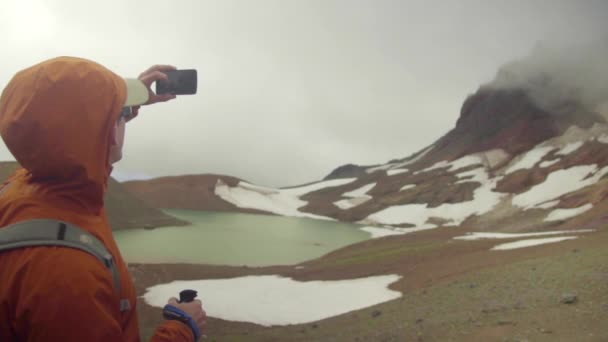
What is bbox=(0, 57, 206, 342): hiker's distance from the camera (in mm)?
2209

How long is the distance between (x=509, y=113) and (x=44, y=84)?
447 feet

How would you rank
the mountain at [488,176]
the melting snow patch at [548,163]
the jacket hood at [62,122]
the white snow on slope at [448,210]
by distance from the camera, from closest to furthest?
Result: the jacket hood at [62,122] < the mountain at [488,176] < the white snow on slope at [448,210] < the melting snow patch at [548,163]

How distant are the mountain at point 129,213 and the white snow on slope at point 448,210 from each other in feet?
135

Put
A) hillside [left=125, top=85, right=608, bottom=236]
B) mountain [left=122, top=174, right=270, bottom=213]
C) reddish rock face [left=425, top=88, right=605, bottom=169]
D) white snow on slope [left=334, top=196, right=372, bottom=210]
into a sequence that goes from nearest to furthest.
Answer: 1. hillside [left=125, top=85, right=608, bottom=236]
2. reddish rock face [left=425, top=88, right=605, bottom=169]
3. white snow on slope [left=334, top=196, right=372, bottom=210]
4. mountain [left=122, top=174, right=270, bottom=213]

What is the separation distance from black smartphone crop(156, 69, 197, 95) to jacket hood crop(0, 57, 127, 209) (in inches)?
48.2

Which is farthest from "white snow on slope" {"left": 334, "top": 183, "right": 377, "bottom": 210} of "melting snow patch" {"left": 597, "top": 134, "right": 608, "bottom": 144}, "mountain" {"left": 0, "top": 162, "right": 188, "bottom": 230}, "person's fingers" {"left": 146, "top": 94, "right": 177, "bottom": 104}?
"person's fingers" {"left": 146, "top": 94, "right": 177, "bottom": 104}

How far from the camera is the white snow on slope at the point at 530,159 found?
3713 inches

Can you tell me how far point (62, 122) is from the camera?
240 centimetres

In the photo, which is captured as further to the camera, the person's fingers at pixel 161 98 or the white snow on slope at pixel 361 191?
the white snow on slope at pixel 361 191

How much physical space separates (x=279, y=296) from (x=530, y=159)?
89.2 metres

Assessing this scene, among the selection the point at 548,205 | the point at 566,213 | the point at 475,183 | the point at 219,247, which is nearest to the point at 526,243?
the point at 219,247

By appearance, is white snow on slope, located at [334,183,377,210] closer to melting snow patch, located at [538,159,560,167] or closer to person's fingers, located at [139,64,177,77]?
melting snow patch, located at [538,159,560,167]

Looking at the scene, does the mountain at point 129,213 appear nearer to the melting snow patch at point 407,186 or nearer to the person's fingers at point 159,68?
the person's fingers at point 159,68

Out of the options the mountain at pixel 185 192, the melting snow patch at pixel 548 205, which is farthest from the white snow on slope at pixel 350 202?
the melting snow patch at pixel 548 205
